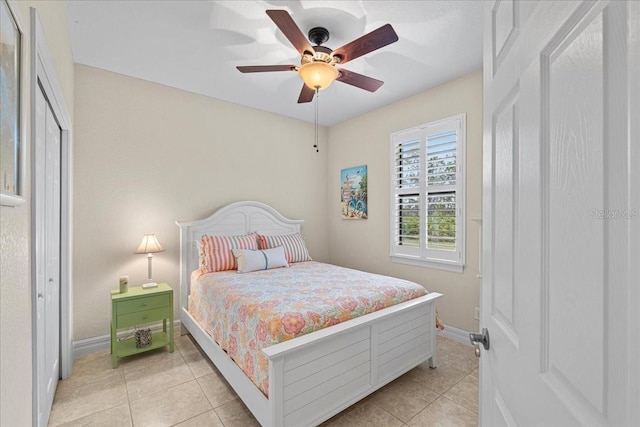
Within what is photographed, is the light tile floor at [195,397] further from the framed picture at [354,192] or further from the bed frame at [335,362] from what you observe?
the framed picture at [354,192]

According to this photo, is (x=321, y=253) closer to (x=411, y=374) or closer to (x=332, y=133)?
(x=332, y=133)

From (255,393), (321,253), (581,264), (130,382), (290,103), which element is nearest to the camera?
(581,264)

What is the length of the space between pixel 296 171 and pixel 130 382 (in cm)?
307

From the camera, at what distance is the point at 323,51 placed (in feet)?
6.93

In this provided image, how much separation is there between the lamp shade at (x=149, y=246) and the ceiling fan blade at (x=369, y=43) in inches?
95.0

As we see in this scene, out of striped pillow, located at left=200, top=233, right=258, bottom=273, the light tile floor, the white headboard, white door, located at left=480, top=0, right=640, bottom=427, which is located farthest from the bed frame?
white door, located at left=480, top=0, right=640, bottom=427

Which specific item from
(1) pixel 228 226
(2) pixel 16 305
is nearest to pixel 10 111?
(2) pixel 16 305

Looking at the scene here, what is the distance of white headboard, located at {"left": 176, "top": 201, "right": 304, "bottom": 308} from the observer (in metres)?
3.30

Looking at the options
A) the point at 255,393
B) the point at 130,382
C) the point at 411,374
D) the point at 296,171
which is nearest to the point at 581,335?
the point at 255,393

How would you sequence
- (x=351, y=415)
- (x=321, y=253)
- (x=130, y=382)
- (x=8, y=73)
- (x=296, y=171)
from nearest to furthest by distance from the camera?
1. (x=8, y=73)
2. (x=351, y=415)
3. (x=130, y=382)
4. (x=296, y=171)
5. (x=321, y=253)

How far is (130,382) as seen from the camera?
2338mm

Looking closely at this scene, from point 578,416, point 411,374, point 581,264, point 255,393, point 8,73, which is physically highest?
point 8,73

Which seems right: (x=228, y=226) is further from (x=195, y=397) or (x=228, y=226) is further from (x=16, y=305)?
(x=16, y=305)

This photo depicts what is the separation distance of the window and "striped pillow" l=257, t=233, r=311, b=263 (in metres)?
1.16
